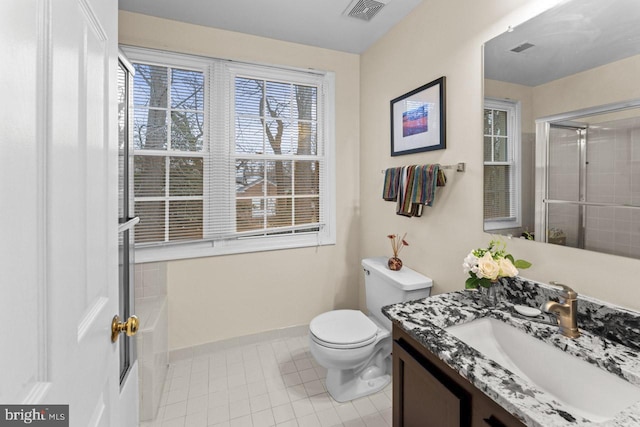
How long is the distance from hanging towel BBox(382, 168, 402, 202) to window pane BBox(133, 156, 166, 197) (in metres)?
1.65

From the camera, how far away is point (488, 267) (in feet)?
3.97

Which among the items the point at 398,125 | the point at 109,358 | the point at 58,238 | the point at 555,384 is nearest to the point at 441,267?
the point at 555,384

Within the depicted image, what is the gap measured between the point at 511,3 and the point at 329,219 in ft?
6.07

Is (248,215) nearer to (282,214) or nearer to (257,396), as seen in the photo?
(282,214)

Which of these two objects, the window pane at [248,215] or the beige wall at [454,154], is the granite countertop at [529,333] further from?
the window pane at [248,215]

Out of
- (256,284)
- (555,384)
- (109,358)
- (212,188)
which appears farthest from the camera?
(256,284)

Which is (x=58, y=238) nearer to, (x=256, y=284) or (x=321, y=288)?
(x=256, y=284)

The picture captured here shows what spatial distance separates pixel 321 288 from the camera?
8.77 feet

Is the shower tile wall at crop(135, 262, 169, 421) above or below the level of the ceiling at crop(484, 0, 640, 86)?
below

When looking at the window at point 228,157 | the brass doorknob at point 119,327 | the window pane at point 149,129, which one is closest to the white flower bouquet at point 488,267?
the brass doorknob at point 119,327

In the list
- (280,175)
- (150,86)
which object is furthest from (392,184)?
(150,86)

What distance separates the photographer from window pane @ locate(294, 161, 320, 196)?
260 cm

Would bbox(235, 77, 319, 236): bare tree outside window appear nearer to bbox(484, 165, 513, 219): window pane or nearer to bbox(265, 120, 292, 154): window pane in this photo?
bbox(265, 120, 292, 154): window pane

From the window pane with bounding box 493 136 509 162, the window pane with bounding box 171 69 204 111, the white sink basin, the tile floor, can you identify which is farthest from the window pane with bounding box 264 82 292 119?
the white sink basin
